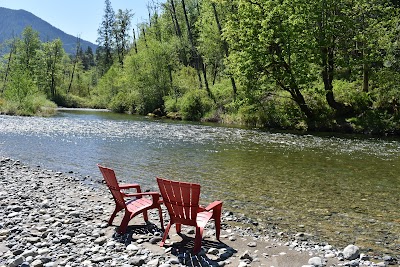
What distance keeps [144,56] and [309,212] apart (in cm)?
5191

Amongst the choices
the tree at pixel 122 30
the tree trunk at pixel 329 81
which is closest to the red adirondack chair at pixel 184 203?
the tree trunk at pixel 329 81

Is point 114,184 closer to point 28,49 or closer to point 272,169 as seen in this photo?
point 272,169

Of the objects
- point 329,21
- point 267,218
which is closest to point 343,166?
point 267,218

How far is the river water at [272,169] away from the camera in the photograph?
348 inches

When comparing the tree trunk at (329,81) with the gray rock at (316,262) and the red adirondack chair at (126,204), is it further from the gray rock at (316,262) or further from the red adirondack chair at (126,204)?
the gray rock at (316,262)

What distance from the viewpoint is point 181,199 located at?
6559 millimetres

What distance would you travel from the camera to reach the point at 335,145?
22.5 meters

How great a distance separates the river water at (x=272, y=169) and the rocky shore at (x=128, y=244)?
0.94 meters

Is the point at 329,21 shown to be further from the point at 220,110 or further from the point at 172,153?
the point at 172,153

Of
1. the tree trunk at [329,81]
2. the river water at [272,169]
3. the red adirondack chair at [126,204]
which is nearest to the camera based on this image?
the red adirondack chair at [126,204]

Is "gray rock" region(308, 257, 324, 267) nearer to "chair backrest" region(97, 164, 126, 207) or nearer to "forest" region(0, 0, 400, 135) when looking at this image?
"chair backrest" region(97, 164, 126, 207)

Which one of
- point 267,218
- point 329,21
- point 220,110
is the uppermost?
point 329,21

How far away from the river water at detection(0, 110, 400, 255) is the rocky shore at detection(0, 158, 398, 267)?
937 mm

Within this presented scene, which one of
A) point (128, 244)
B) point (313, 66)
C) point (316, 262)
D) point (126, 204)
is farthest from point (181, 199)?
point (313, 66)
